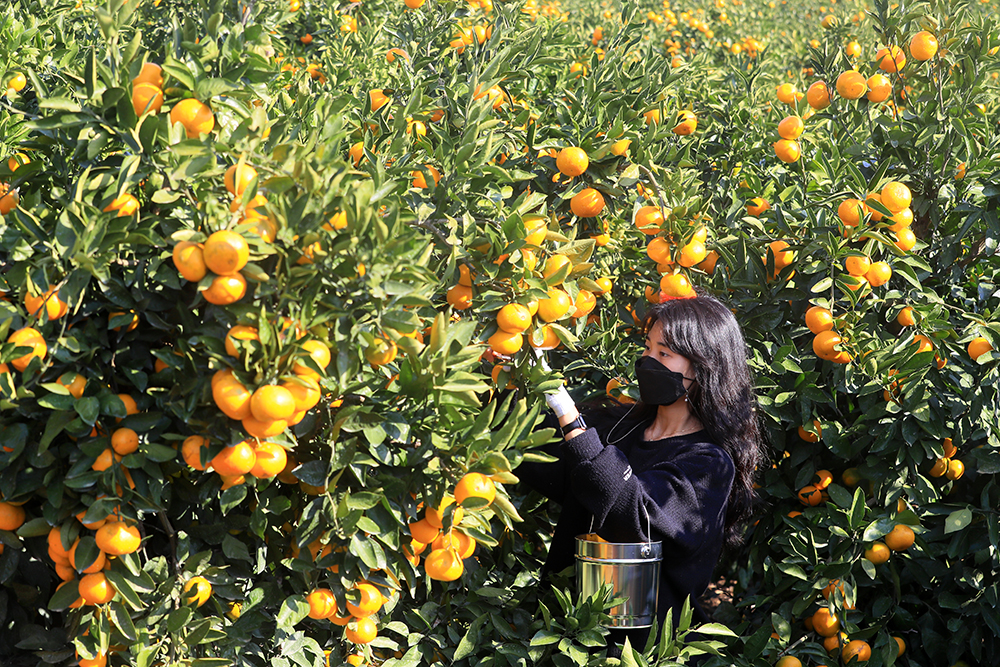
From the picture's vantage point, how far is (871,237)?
7.27 ft

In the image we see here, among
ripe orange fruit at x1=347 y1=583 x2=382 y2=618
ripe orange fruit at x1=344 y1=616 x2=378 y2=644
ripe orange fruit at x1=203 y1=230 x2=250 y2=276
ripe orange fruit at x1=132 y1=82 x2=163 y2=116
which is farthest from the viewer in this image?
ripe orange fruit at x1=344 y1=616 x2=378 y2=644

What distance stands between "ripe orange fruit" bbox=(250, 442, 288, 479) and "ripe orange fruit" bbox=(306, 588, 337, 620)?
1.05 ft

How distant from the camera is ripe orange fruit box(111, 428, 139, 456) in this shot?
1375mm

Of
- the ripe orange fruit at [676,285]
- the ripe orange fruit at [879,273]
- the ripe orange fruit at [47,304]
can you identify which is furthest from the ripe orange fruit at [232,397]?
the ripe orange fruit at [879,273]

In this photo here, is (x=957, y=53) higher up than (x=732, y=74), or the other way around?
(x=957, y=53)

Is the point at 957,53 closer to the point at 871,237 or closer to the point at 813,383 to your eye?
the point at 871,237

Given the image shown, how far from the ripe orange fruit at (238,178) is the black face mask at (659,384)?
110 cm

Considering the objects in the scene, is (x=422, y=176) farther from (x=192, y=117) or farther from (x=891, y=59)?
(x=891, y=59)

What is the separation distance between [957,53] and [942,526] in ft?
4.39

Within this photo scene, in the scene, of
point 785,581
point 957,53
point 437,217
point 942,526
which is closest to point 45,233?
point 437,217

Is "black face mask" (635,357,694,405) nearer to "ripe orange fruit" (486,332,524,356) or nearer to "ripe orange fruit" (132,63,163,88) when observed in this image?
"ripe orange fruit" (486,332,524,356)

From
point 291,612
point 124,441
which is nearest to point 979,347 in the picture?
point 291,612

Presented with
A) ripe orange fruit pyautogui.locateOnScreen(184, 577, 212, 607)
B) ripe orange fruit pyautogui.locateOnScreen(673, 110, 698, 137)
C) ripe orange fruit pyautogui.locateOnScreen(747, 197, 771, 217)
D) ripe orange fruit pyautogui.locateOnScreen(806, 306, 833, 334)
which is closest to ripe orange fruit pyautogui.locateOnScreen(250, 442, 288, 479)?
ripe orange fruit pyautogui.locateOnScreen(184, 577, 212, 607)

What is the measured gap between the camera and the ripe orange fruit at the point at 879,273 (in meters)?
2.20
